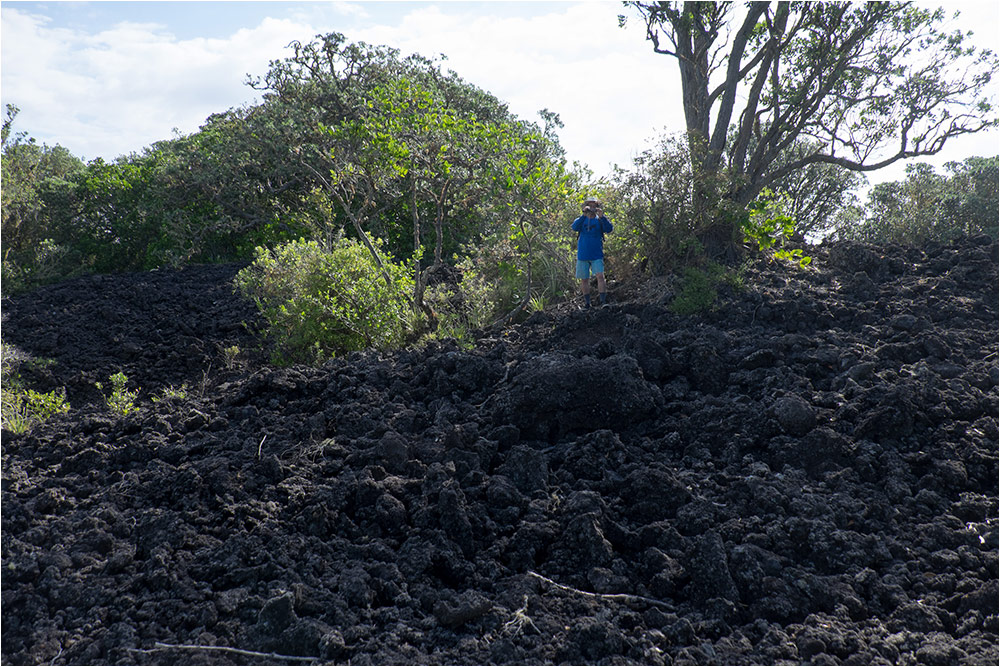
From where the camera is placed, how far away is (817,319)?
5812 millimetres

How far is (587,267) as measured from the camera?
7.06 m

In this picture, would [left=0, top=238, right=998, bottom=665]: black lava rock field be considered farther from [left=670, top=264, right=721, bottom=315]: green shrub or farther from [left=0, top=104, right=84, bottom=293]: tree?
[left=0, top=104, right=84, bottom=293]: tree

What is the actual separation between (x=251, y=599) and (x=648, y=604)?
1619mm

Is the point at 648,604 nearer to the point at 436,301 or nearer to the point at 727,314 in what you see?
the point at 727,314

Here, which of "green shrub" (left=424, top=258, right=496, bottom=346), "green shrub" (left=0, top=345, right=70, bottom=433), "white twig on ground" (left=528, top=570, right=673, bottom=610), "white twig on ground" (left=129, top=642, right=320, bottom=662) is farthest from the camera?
"green shrub" (left=424, top=258, right=496, bottom=346)

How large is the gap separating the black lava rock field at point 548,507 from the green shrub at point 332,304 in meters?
0.64

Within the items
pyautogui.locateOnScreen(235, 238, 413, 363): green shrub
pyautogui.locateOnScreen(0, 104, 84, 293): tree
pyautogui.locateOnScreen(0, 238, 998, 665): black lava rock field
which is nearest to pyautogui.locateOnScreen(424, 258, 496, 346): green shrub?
pyautogui.locateOnScreen(235, 238, 413, 363): green shrub

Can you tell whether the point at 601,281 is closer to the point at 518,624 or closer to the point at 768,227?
the point at 768,227

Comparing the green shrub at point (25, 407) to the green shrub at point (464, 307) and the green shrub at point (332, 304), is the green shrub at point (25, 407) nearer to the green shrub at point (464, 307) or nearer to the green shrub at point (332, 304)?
the green shrub at point (332, 304)

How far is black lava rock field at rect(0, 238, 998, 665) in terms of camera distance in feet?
9.55

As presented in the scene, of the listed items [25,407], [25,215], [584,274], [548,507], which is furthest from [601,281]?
[25,215]

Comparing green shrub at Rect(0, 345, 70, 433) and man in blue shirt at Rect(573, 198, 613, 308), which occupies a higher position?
man in blue shirt at Rect(573, 198, 613, 308)

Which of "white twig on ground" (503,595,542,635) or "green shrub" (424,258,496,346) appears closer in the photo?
"white twig on ground" (503,595,542,635)

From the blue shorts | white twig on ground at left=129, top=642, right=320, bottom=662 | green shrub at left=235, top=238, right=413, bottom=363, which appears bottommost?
white twig on ground at left=129, top=642, right=320, bottom=662
